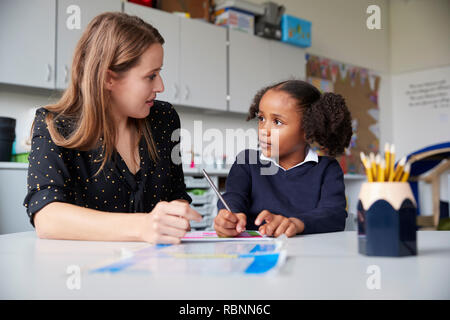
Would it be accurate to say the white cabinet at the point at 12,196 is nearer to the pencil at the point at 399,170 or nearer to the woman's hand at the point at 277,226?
the woman's hand at the point at 277,226

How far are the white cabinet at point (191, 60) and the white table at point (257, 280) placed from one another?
8.44ft

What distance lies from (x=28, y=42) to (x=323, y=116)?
1.98 m

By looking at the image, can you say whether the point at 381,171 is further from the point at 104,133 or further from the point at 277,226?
the point at 104,133

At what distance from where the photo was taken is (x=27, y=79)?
8.26 ft

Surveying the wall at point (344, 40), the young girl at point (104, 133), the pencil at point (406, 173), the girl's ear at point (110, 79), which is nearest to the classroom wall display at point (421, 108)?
the wall at point (344, 40)

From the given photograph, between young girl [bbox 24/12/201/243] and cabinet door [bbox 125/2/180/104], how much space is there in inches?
72.9

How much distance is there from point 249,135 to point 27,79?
1.96 metres

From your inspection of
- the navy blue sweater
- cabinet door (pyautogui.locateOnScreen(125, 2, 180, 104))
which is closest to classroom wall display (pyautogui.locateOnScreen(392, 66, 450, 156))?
cabinet door (pyautogui.locateOnScreen(125, 2, 180, 104))

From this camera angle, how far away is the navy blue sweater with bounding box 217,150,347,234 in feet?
4.00

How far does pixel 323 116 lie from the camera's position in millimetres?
1269

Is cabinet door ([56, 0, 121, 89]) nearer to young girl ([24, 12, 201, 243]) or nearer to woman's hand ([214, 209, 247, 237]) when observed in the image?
young girl ([24, 12, 201, 243])

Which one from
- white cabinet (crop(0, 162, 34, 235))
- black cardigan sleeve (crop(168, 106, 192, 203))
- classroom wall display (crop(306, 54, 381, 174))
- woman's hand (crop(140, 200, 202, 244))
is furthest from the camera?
classroom wall display (crop(306, 54, 381, 174))

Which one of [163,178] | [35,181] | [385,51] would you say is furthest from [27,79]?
[385,51]

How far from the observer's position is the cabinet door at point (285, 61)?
3741 mm
